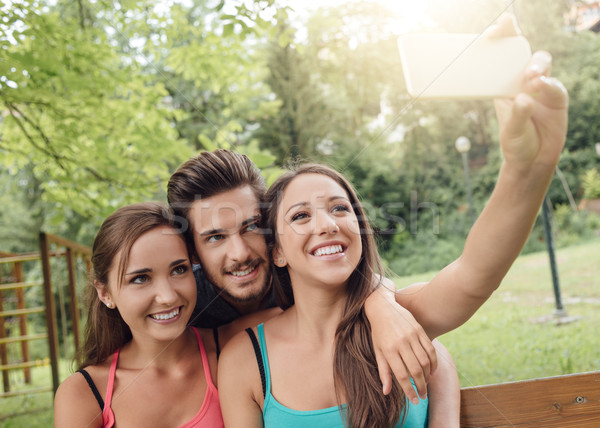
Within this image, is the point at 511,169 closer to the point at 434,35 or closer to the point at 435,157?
the point at 434,35

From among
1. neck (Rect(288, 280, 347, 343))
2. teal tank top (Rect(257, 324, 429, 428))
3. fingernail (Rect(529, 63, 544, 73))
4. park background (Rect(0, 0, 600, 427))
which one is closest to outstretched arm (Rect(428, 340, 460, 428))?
teal tank top (Rect(257, 324, 429, 428))

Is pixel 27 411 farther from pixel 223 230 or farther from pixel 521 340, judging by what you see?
pixel 521 340

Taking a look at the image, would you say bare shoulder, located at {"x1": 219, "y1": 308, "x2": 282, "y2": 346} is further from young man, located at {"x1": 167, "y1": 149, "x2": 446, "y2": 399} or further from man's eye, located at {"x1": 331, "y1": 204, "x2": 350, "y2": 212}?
man's eye, located at {"x1": 331, "y1": 204, "x2": 350, "y2": 212}

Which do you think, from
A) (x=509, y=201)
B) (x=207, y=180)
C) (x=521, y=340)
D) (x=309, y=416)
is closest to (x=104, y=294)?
(x=207, y=180)

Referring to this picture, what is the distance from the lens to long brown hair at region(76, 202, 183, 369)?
1964mm

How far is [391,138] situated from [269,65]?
5222mm

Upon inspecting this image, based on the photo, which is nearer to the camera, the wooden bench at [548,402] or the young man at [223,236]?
the wooden bench at [548,402]

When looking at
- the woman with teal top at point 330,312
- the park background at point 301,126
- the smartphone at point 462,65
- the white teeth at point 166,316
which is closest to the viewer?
the smartphone at point 462,65

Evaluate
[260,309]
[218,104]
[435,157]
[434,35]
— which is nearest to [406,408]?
[260,309]

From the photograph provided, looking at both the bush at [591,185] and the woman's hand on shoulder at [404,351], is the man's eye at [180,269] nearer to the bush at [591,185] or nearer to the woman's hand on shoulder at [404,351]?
the woman's hand on shoulder at [404,351]

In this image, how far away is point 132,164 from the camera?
4.38 m

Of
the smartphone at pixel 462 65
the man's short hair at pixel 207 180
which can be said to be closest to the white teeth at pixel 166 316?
the man's short hair at pixel 207 180

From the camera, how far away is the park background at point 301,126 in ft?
13.9

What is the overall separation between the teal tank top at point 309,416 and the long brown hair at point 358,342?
0.04 meters
